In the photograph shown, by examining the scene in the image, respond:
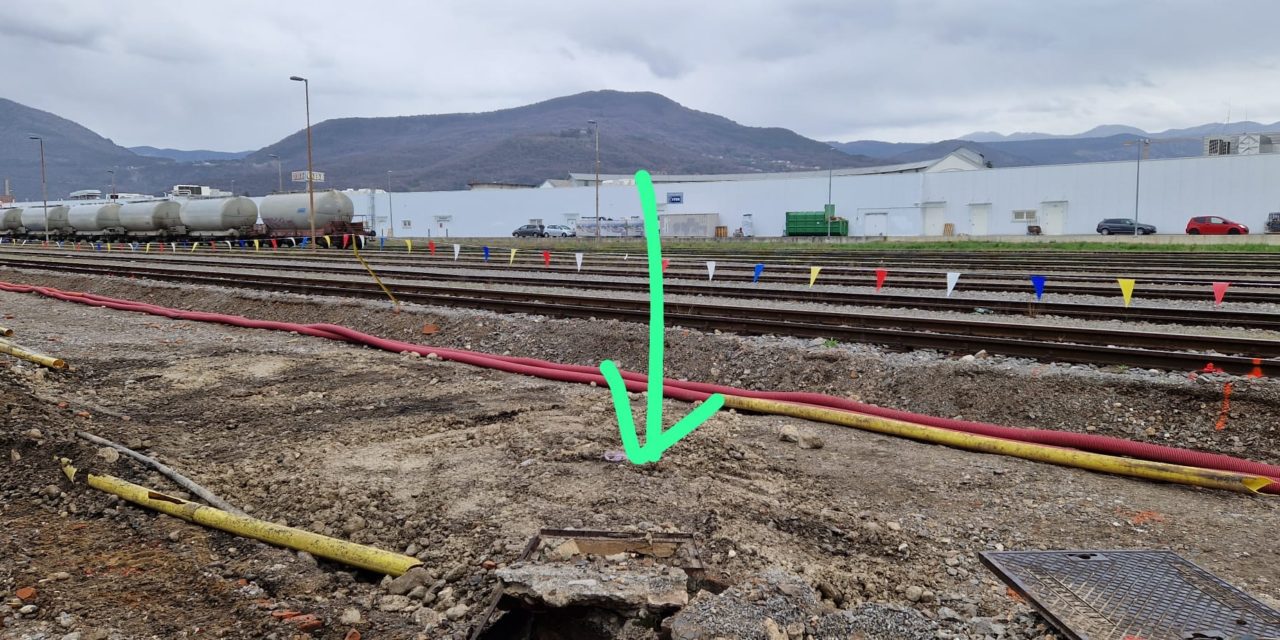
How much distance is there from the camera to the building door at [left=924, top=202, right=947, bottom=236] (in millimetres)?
63844

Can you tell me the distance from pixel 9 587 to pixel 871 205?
6706cm

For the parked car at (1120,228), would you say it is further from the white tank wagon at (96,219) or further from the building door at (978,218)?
the white tank wagon at (96,219)

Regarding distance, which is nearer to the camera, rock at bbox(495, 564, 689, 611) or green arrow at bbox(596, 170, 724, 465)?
rock at bbox(495, 564, 689, 611)

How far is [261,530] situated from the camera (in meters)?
5.33

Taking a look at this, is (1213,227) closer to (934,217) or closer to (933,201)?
(934,217)

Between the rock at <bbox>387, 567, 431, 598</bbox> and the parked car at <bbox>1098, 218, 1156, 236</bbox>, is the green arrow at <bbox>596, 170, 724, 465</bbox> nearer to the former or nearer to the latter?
the rock at <bbox>387, 567, 431, 598</bbox>

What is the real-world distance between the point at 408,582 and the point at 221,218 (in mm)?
50951

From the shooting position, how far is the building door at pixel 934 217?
209 feet

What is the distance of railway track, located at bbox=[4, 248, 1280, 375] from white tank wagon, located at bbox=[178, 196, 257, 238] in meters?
36.0

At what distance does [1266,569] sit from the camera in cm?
495

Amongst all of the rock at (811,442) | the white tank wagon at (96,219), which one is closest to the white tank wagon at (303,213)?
the white tank wagon at (96,219)

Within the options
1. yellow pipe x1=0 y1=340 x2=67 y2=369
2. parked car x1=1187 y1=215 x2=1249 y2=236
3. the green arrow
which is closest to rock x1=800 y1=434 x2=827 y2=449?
the green arrow

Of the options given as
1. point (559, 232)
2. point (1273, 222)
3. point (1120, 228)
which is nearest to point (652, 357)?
point (1120, 228)

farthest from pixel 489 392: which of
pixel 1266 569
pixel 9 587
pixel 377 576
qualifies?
pixel 1266 569
